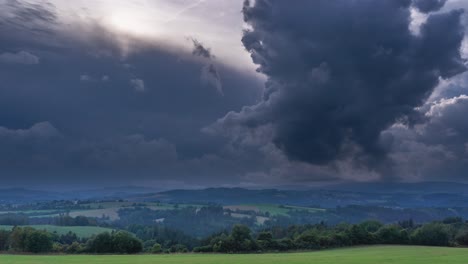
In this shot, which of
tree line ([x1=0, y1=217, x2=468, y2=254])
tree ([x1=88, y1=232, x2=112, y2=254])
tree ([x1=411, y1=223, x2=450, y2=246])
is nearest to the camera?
tree line ([x1=0, y1=217, x2=468, y2=254])

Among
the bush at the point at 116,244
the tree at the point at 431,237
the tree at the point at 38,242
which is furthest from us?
the tree at the point at 431,237

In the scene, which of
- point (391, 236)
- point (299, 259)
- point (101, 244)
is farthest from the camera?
point (391, 236)

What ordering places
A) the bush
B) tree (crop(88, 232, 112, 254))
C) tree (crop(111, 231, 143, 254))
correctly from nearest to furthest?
tree (crop(111, 231, 143, 254)), the bush, tree (crop(88, 232, 112, 254))

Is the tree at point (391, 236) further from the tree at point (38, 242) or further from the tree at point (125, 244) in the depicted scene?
the tree at point (38, 242)

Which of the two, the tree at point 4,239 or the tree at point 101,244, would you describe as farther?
the tree at point 4,239

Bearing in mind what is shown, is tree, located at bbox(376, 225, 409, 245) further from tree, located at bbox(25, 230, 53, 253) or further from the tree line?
tree, located at bbox(25, 230, 53, 253)

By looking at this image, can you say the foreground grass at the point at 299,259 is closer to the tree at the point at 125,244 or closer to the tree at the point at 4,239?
the tree at the point at 125,244

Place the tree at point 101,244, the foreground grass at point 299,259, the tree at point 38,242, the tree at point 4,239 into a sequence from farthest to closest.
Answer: the tree at point 4,239 < the tree at point 101,244 < the tree at point 38,242 < the foreground grass at point 299,259

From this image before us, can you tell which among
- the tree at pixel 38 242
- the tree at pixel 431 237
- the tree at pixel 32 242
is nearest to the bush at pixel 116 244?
the tree at pixel 38 242

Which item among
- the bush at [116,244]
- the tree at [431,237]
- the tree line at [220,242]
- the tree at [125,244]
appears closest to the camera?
the tree at [125,244]

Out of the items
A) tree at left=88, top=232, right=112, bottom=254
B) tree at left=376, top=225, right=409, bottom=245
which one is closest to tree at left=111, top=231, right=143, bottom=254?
tree at left=88, top=232, right=112, bottom=254

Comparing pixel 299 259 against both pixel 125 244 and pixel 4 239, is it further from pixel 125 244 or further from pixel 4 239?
pixel 4 239

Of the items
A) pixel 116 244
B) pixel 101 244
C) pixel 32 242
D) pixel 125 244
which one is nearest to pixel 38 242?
pixel 32 242

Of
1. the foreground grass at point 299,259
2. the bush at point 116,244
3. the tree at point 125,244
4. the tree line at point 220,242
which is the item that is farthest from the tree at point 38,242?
the foreground grass at point 299,259
